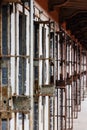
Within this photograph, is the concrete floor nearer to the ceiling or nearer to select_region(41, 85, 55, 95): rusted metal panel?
the ceiling

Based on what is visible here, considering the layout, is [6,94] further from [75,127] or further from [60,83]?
[75,127]

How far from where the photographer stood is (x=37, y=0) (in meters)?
4.78

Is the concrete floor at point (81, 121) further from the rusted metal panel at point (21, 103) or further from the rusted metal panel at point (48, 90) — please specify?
the rusted metal panel at point (21, 103)

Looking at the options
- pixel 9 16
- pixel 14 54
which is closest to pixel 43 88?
pixel 14 54

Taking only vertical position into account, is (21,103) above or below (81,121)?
above

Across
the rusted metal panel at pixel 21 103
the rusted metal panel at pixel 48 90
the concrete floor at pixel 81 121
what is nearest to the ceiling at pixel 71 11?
the rusted metal panel at pixel 48 90

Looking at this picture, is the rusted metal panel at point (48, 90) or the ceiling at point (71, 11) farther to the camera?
the ceiling at point (71, 11)

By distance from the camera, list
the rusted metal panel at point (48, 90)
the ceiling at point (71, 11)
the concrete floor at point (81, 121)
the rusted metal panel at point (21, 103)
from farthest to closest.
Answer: the concrete floor at point (81, 121)
the ceiling at point (71, 11)
the rusted metal panel at point (48, 90)
the rusted metal panel at point (21, 103)

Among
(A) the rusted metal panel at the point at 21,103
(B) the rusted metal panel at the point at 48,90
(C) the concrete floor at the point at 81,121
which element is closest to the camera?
(A) the rusted metal panel at the point at 21,103

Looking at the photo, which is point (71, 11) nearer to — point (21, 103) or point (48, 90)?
point (48, 90)

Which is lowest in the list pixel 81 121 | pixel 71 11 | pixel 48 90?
pixel 81 121

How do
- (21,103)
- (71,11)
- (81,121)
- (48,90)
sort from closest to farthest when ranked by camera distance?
(21,103) → (48,90) → (71,11) → (81,121)

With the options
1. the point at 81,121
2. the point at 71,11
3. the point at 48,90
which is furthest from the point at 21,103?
the point at 81,121

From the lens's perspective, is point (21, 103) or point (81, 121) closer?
point (21, 103)
